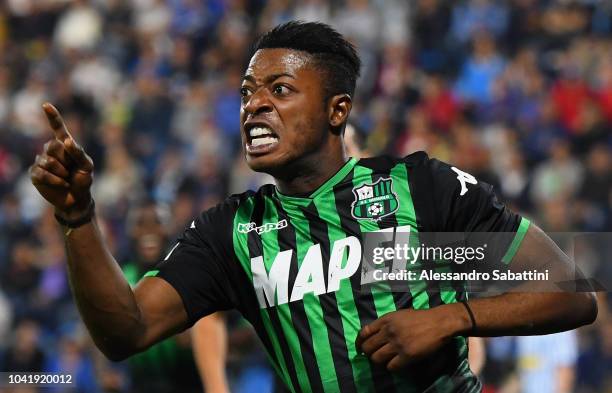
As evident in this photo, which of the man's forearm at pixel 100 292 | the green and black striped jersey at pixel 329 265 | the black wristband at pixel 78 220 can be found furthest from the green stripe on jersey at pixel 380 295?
the black wristband at pixel 78 220

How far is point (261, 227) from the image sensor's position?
3701 millimetres

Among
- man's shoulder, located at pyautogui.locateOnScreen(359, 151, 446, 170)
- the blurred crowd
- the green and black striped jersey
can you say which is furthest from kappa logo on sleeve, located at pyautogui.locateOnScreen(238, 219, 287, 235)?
the blurred crowd

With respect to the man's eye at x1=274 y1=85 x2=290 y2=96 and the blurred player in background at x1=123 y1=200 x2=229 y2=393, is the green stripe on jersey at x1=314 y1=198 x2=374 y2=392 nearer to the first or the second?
the man's eye at x1=274 y1=85 x2=290 y2=96

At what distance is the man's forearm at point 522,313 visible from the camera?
3.29m

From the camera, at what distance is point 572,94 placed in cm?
1076

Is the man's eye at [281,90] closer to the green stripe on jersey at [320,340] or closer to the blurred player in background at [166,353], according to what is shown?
the green stripe on jersey at [320,340]

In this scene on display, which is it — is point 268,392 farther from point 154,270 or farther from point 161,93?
point 161,93

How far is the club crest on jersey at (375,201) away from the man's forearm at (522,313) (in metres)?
0.44

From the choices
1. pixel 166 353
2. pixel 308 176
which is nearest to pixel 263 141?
pixel 308 176

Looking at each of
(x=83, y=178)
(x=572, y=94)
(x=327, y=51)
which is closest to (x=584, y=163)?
(x=572, y=94)

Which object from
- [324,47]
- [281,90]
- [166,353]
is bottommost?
[166,353]

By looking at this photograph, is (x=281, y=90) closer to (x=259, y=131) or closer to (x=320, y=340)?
(x=259, y=131)

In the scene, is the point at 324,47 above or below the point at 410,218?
above

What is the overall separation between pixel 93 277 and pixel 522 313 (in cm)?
130
